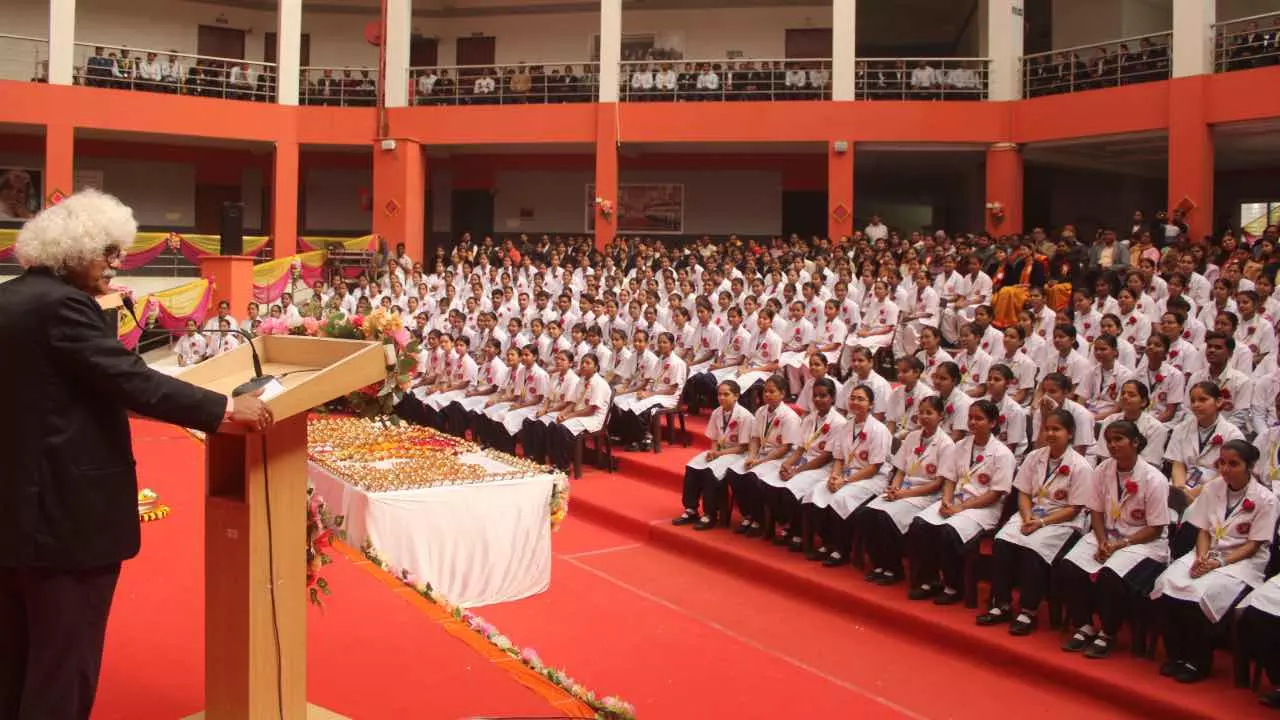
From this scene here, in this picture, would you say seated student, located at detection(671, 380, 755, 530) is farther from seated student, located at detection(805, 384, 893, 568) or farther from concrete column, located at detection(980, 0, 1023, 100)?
concrete column, located at detection(980, 0, 1023, 100)

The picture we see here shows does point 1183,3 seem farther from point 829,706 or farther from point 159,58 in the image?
point 159,58

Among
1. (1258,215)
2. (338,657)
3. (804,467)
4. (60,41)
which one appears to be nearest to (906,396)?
(804,467)

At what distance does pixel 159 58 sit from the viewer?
20.7 m

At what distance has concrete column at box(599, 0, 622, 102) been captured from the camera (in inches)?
713

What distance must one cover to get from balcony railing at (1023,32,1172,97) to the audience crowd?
11.5 feet

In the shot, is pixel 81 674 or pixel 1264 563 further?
pixel 1264 563

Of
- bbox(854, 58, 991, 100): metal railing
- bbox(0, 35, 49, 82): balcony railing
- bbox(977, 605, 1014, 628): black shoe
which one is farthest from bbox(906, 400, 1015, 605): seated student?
bbox(0, 35, 49, 82): balcony railing

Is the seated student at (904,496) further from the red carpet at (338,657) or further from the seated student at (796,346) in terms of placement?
the seated student at (796,346)

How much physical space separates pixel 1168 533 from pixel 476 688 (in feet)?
Result: 12.5

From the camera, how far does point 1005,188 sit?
16.7 meters

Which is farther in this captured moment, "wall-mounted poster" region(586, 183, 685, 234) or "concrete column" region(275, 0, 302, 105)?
"wall-mounted poster" region(586, 183, 685, 234)

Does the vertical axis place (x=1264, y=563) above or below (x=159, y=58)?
below

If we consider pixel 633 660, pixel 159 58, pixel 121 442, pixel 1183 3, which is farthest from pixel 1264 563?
pixel 159 58

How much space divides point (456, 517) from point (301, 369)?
3247 mm
